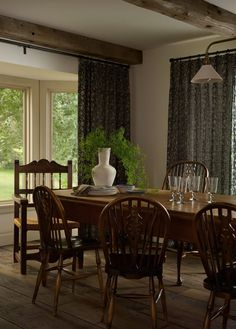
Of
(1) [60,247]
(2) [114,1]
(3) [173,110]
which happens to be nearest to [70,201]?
(1) [60,247]

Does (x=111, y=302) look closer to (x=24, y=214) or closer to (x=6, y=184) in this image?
(x=24, y=214)

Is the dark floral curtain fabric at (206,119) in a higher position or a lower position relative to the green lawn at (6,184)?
higher

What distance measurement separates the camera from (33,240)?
17.9 feet

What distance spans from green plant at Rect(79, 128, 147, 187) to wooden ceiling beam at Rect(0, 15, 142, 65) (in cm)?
91

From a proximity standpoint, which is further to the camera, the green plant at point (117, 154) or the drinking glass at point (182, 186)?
the green plant at point (117, 154)

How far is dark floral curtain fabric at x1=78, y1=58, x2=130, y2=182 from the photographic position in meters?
5.17

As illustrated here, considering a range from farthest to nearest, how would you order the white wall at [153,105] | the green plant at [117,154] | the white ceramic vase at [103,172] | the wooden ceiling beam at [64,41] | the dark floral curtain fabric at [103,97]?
the white wall at [153,105], the dark floral curtain fabric at [103,97], the wooden ceiling beam at [64,41], the green plant at [117,154], the white ceramic vase at [103,172]

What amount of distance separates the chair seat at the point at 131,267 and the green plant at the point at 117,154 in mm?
1509

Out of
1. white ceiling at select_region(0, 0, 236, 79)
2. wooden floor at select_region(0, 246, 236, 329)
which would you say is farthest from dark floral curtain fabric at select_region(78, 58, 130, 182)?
wooden floor at select_region(0, 246, 236, 329)

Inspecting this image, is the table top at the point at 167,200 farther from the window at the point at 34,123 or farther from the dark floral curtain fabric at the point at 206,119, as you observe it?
the window at the point at 34,123

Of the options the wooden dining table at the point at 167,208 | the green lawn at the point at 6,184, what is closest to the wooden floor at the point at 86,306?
the wooden dining table at the point at 167,208

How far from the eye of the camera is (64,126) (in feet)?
19.0

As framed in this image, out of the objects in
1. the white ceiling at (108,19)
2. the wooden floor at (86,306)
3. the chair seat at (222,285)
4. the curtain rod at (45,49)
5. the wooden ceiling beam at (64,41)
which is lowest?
the wooden floor at (86,306)

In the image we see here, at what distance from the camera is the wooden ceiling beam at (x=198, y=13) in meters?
3.31
